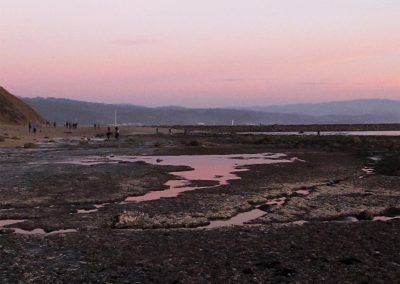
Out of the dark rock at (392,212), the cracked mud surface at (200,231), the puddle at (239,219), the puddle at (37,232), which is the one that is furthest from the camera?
the dark rock at (392,212)

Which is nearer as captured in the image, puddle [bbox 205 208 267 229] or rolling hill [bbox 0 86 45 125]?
puddle [bbox 205 208 267 229]

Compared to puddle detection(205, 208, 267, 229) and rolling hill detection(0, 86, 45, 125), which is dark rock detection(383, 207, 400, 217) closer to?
puddle detection(205, 208, 267, 229)

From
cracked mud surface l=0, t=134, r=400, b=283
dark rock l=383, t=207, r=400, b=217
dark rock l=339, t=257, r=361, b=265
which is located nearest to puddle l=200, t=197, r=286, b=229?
cracked mud surface l=0, t=134, r=400, b=283

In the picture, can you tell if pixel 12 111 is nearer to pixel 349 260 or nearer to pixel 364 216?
pixel 364 216

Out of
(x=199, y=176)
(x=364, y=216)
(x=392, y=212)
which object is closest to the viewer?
(x=364, y=216)

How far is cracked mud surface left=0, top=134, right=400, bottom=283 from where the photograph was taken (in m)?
13.0

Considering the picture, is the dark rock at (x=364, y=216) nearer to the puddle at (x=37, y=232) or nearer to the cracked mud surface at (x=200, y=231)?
the cracked mud surface at (x=200, y=231)

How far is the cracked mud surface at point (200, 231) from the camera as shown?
42.8 feet

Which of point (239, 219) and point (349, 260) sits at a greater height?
point (349, 260)

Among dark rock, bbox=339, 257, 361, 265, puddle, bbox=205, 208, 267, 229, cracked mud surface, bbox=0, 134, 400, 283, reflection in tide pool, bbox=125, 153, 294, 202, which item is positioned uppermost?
dark rock, bbox=339, 257, 361, 265

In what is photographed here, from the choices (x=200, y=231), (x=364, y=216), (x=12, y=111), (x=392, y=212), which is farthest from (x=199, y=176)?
(x=12, y=111)

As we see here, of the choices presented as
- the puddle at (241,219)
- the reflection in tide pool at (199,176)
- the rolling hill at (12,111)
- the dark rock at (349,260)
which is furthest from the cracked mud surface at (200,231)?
the rolling hill at (12,111)

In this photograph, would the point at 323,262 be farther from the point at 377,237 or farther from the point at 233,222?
the point at 233,222

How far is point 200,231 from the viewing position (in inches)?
707
